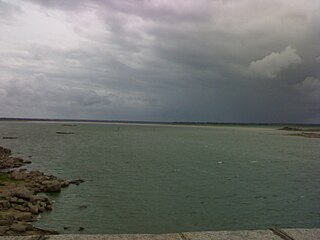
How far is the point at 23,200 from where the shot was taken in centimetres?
A: 2127

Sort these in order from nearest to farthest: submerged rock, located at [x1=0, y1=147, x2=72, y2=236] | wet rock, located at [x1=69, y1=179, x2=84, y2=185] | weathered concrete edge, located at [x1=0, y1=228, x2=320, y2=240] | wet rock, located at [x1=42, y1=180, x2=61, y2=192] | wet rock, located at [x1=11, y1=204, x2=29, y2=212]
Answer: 1. weathered concrete edge, located at [x1=0, y1=228, x2=320, y2=240]
2. submerged rock, located at [x1=0, y1=147, x2=72, y2=236]
3. wet rock, located at [x1=11, y1=204, x2=29, y2=212]
4. wet rock, located at [x1=42, y1=180, x2=61, y2=192]
5. wet rock, located at [x1=69, y1=179, x2=84, y2=185]

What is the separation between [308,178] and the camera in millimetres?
34562

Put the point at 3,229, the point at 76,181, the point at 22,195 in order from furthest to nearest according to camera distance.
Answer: the point at 76,181 < the point at 22,195 < the point at 3,229

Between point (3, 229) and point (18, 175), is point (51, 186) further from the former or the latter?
point (3, 229)

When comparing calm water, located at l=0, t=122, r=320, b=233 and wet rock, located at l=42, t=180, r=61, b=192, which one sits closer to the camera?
calm water, located at l=0, t=122, r=320, b=233

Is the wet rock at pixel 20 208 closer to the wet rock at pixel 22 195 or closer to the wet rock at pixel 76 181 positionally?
the wet rock at pixel 22 195

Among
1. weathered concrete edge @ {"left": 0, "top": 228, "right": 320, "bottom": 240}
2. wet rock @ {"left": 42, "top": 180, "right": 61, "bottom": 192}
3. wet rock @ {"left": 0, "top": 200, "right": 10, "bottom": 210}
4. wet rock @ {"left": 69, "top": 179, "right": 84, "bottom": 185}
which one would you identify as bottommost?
wet rock @ {"left": 69, "top": 179, "right": 84, "bottom": 185}

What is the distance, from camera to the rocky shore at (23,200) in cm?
1559

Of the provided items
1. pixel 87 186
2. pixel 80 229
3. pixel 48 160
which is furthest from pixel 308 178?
pixel 48 160

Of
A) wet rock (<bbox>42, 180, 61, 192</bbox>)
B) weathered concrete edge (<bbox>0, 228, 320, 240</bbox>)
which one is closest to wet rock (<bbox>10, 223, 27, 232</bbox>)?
weathered concrete edge (<bbox>0, 228, 320, 240</bbox>)

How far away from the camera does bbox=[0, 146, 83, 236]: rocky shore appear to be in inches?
614

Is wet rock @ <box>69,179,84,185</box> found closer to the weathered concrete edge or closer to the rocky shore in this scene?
the rocky shore

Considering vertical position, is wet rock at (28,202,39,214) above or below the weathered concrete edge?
below

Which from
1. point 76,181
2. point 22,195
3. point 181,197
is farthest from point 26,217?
point 76,181
